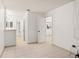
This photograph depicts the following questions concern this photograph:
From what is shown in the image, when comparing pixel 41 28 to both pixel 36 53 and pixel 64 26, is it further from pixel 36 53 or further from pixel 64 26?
pixel 36 53

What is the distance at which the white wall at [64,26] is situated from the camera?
193 inches

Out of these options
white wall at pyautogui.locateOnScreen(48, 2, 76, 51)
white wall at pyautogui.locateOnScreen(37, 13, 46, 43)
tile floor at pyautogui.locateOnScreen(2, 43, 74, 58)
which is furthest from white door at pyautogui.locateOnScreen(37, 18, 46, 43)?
tile floor at pyautogui.locateOnScreen(2, 43, 74, 58)

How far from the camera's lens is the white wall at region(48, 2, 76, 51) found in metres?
4.91

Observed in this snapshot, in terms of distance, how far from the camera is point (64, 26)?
5.48m

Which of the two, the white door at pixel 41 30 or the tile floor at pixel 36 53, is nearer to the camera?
the tile floor at pixel 36 53

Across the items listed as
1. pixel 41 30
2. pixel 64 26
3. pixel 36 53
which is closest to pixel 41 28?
pixel 41 30

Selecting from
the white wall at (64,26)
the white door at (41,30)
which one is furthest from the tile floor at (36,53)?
the white door at (41,30)

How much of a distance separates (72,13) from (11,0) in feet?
9.25

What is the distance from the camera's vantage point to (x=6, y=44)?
20.6 ft

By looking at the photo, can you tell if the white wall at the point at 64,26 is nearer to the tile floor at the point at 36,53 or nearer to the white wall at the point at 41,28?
the tile floor at the point at 36,53

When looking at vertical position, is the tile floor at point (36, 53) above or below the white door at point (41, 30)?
below

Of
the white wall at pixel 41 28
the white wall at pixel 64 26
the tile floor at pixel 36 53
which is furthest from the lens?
the white wall at pixel 41 28

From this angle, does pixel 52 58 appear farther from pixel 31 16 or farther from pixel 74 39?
pixel 31 16

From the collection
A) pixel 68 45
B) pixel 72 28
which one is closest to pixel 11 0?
pixel 72 28
